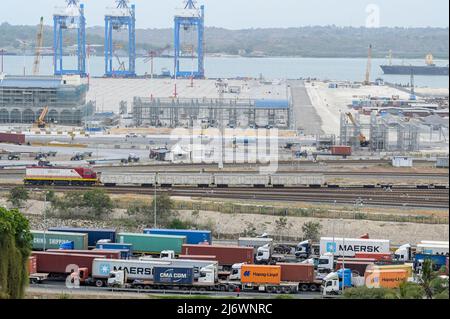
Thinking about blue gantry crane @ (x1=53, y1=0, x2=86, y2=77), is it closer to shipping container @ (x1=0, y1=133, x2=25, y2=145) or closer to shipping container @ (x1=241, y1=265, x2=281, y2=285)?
shipping container @ (x1=0, y1=133, x2=25, y2=145)

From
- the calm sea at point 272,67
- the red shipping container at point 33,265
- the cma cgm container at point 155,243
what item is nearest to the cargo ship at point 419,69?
the calm sea at point 272,67

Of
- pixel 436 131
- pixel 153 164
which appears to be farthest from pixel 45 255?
pixel 436 131

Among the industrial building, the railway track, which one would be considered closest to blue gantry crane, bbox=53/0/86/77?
the industrial building

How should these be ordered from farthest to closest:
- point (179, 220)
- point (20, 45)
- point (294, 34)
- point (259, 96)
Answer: point (294, 34)
point (20, 45)
point (259, 96)
point (179, 220)

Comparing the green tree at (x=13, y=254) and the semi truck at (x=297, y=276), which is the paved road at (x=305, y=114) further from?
the green tree at (x=13, y=254)

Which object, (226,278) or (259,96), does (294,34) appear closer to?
(259,96)

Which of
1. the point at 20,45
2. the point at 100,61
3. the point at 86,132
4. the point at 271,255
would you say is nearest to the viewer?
the point at 271,255
